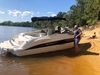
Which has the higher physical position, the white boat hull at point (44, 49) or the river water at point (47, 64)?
the white boat hull at point (44, 49)

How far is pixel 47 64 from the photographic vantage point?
325 inches

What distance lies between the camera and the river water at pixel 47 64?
714 centimetres

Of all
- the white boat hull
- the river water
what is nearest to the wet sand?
the river water

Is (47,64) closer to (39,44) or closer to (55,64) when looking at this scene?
(55,64)

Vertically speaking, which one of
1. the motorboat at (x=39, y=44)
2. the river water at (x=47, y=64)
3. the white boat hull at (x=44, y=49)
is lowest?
the river water at (x=47, y=64)

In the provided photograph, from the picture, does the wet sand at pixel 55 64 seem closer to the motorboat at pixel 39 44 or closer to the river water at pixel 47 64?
the river water at pixel 47 64

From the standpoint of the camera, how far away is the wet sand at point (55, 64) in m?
7.15

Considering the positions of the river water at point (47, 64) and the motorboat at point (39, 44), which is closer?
the river water at point (47, 64)

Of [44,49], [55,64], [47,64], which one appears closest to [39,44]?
[44,49]

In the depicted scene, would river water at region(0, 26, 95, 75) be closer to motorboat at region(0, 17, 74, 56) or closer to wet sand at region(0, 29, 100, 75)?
wet sand at region(0, 29, 100, 75)

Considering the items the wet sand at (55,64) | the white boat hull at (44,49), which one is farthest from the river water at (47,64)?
the white boat hull at (44,49)

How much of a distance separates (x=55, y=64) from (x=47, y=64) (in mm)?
392

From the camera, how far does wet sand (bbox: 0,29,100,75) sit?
7152 mm

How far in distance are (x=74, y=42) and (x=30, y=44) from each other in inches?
106
